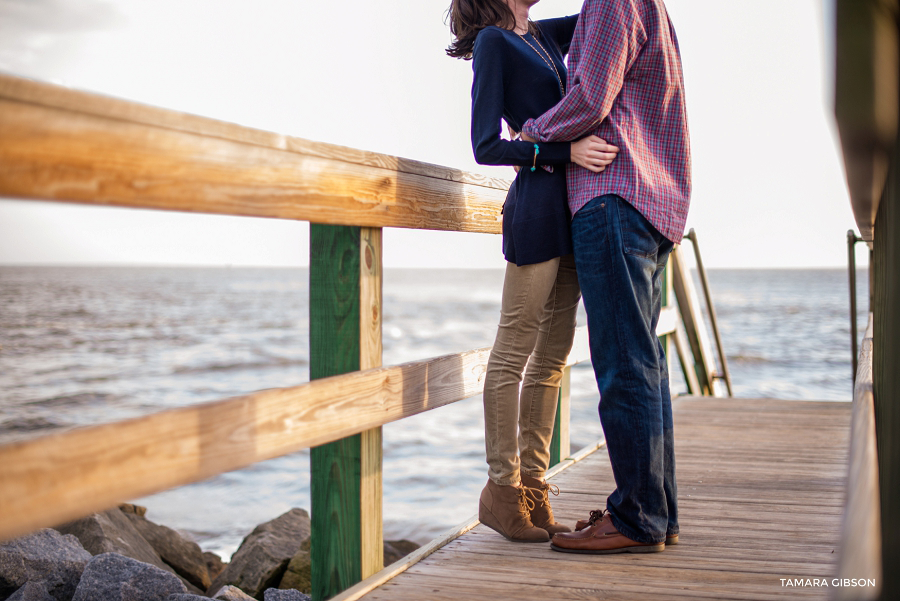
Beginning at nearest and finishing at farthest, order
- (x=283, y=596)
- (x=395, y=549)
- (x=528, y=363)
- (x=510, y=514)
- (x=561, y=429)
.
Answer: (x=510, y=514)
(x=528, y=363)
(x=283, y=596)
(x=561, y=429)
(x=395, y=549)

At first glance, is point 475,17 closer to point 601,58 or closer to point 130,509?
point 601,58

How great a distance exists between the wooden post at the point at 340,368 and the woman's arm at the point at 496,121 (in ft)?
1.35

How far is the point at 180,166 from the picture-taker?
1.18 meters

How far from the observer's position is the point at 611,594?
5.56ft

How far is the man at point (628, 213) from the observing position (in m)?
1.78

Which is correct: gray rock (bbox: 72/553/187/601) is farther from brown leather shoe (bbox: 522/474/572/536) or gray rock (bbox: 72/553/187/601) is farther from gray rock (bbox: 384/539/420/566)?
gray rock (bbox: 384/539/420/566)

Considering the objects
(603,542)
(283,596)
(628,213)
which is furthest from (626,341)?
(283,596)

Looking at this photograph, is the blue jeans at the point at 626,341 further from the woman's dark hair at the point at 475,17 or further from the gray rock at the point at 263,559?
the gray rock at the point at 263,559

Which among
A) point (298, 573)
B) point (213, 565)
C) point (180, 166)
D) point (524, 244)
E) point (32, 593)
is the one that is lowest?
point (213, 565)

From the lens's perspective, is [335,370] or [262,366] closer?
[335,370]

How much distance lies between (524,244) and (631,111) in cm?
43

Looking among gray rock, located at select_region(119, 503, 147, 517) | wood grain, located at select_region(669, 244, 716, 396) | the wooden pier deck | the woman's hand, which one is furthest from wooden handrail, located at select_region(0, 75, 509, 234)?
gray rock, located at select_region(119, 503, 147, 517)

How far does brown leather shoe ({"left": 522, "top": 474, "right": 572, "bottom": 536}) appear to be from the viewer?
214 centimetres

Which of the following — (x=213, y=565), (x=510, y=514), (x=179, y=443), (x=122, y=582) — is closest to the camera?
(x=179, y=443)
